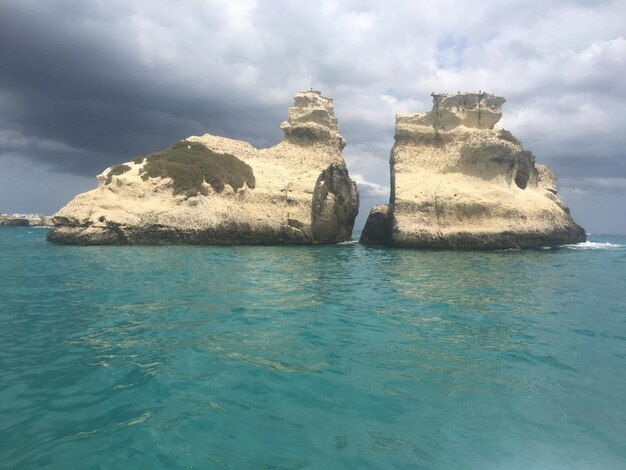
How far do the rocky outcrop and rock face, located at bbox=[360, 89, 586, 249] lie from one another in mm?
98210

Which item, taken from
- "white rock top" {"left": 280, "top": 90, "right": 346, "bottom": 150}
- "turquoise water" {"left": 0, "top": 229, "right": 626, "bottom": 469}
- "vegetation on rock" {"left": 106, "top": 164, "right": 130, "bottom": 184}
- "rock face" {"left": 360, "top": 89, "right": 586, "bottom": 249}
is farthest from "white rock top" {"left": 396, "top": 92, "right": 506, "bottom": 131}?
"turquoise water" {"left": 0, "top": 229, "right": 626, "bottom": 469}

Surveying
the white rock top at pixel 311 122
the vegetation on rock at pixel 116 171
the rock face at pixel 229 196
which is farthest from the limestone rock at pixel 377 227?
the vegetation on rock at pixel 116 171

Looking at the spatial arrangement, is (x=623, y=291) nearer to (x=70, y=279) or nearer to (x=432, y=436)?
(x=432, y=436)

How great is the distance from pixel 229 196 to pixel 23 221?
92.7 m

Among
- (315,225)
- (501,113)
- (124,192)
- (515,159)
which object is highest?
(501,113)

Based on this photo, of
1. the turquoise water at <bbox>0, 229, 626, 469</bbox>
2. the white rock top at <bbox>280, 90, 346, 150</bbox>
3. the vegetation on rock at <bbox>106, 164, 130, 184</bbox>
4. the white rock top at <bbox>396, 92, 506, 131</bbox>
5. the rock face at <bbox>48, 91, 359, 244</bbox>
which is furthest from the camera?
the white rock top at <bbox>280, 90, 346, 150</bbox>

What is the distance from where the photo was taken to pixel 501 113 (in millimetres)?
42906

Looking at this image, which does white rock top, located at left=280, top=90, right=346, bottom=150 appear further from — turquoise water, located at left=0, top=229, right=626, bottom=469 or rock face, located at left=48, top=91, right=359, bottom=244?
turquoise water, located at left=0, top=229, right=626, bottom=469

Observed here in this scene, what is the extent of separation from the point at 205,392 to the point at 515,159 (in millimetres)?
40461

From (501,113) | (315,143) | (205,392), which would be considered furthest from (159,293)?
(501,113)

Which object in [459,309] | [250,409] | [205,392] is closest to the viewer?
[250,409]

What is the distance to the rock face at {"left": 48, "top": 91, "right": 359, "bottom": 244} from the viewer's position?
34.9 m

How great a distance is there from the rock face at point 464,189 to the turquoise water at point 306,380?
75.0 ft

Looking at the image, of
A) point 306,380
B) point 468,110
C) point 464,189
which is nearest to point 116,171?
point 464,189
